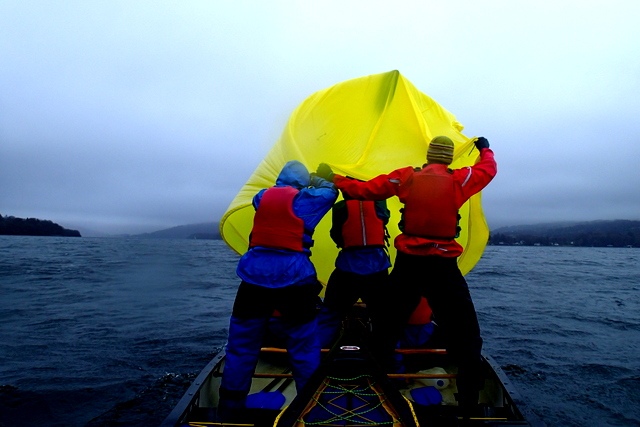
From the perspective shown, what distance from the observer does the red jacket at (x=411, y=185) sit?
3596 millimetres

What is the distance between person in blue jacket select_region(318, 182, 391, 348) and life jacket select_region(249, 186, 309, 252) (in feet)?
3.29

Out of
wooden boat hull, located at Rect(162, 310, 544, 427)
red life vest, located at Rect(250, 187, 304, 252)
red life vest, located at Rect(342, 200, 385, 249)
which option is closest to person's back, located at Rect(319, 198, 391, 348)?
red life vest, located at Rect(342, 200, 385, 249)

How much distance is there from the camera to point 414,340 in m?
5.33

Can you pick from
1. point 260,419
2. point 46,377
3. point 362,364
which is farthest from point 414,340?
point 46,377

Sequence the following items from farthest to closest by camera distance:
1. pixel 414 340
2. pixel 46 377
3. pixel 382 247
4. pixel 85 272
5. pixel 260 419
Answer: pixel 85 272, pixel 46 377, pixel 414 340, pixel 382 247, pixel 260 419

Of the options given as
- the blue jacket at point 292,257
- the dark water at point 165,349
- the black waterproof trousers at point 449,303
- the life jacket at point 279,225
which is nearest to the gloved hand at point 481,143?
the black waterproof trousers at point 449,303

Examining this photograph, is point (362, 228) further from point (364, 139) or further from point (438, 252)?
point (364, 139)

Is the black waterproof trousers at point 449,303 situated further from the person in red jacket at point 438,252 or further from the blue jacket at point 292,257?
the blue jacket at point 292,257

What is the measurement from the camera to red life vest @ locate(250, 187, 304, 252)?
3734 mm

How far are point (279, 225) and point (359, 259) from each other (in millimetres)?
1265

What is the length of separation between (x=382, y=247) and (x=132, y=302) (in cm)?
1284

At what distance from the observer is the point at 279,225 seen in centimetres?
375

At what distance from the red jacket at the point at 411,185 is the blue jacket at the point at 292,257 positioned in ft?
0.88

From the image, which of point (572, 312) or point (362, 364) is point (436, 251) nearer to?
point (362, 364)
